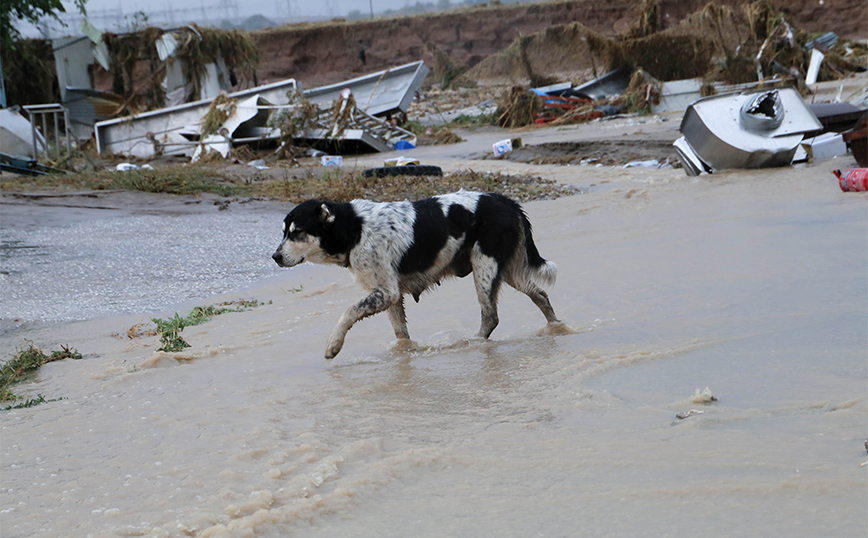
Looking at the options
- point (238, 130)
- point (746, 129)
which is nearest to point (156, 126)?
point (238, 130)

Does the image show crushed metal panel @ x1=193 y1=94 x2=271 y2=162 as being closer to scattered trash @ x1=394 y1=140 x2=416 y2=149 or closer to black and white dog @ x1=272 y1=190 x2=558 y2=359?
scattered trash @ x1=394 y1=140 x2=416 y2=149

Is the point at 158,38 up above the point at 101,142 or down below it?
above

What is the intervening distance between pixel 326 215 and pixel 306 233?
18 cm

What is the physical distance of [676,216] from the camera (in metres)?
9.99

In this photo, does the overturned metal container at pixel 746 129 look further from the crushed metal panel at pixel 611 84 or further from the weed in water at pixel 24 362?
the crushed metal panel at pixel 611 84

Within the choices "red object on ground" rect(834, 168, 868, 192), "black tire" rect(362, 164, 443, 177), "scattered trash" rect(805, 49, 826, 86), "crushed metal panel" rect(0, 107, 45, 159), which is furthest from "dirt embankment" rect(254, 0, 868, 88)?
"red object on ground" rect(834, 168, 868, 192)

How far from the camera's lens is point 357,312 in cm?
533

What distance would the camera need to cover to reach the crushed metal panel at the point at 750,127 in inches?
523

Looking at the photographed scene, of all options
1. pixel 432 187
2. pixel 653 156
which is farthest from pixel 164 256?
pixel 653 156

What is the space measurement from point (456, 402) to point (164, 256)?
667cm

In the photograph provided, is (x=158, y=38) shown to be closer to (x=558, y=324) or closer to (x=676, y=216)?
(x=676, y=216)

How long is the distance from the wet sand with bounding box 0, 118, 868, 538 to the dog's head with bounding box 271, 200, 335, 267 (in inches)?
26.2

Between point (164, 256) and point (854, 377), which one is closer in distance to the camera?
point (854, 377)

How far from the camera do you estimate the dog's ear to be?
542 centimetres
